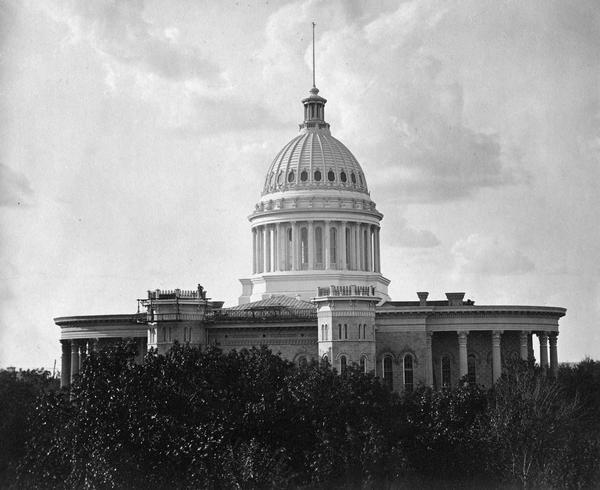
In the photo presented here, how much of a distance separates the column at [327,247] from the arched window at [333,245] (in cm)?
16

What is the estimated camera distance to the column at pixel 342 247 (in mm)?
147250

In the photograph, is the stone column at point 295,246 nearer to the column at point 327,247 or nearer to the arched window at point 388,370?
the column at point 327,247

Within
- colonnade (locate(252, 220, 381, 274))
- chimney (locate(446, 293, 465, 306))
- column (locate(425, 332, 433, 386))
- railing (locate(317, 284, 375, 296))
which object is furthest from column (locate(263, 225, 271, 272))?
column (locate(425, 332, 433, 386))

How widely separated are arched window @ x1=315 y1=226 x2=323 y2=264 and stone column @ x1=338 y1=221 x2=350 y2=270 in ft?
6.12

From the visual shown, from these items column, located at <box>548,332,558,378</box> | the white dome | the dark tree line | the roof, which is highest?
the white dome

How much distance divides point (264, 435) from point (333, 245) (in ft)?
226

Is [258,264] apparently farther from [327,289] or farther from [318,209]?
[327,289]

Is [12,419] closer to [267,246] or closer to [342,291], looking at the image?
[342,291]

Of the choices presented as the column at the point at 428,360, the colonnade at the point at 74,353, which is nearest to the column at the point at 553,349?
the column at the point at 428,360

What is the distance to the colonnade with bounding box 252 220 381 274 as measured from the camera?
148 meters

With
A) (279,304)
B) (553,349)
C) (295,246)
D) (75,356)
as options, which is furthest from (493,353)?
(75,356)

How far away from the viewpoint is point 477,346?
448 feet

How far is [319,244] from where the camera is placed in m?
148

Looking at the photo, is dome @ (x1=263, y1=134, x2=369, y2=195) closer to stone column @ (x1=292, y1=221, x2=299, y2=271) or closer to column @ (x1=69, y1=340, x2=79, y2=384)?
stone column @ (x1=292, y1=221, x2=299, y2=271)
